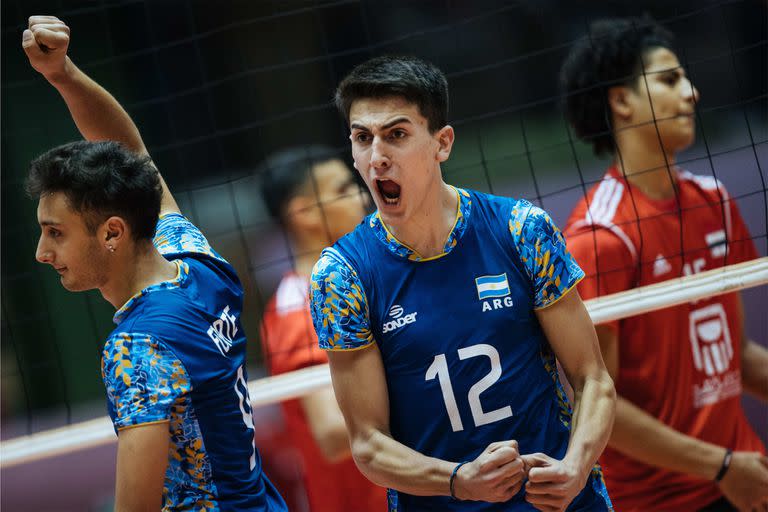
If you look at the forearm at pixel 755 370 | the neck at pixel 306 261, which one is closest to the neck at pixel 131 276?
the neck at pixel 306 261

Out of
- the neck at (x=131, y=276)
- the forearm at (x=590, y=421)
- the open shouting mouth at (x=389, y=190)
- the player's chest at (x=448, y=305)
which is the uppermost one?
the open shouting mouth at (x=389, y=190)

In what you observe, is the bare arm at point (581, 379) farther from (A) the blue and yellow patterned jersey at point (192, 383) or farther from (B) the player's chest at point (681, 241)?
(B) the player's chest at point (681, 241)

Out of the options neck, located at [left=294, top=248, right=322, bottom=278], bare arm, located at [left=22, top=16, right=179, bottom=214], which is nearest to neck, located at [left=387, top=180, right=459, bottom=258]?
Answer: bare arm, located at [left=22, top=16, right=179, bottom=214]

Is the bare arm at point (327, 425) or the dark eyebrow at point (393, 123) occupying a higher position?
the dark eyebrow at point (393, 123)

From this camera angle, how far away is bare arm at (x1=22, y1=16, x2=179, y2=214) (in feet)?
8.05

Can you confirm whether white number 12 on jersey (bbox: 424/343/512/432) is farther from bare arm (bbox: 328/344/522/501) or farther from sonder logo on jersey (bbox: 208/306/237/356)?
sonder logo on jersey (bbox: 208/306/237/356)

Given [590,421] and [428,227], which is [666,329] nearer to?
[590,421]

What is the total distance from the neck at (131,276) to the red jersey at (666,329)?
5.00 feet

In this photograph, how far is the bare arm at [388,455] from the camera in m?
2.05

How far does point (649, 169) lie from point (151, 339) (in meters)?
2.18

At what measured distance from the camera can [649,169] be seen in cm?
351

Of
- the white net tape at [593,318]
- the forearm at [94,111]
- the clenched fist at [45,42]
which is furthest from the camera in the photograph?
the white net tape at [593,318]

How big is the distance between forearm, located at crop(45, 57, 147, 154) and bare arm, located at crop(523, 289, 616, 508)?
124 cm

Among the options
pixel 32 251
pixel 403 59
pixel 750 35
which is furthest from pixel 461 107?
pixel 403 59
